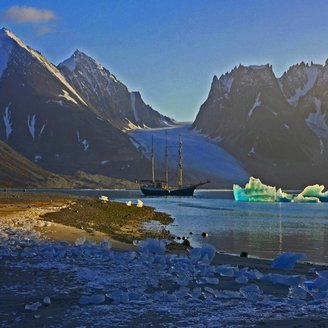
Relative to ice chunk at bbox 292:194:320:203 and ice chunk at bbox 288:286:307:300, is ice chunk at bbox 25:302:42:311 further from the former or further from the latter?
ice chunk at bbox 292:194:320:203

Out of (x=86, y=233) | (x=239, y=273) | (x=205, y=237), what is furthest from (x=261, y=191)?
(x=239, y=273)

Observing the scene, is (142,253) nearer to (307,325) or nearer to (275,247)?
(307,325)

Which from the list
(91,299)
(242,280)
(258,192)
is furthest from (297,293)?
(258,192)

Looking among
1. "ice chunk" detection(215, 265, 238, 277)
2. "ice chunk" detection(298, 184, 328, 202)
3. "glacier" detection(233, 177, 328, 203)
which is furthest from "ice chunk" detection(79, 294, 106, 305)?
"ice chunk" detection(298, 184, 328, 202)

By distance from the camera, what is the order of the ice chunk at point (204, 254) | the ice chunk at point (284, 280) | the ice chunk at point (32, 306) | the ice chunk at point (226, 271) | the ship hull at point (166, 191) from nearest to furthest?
1. the ice chunk at point (32, 306)
2. the ice chunk at point (284, 280)
3. the ice chunk at point (226, 271)
4. the ice chunk at point (204, 254)
5. the ship hull at point (166, 191)

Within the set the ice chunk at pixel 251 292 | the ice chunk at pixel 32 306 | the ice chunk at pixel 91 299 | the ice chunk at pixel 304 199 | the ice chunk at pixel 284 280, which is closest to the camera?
the ice chunk at pixel 32 306

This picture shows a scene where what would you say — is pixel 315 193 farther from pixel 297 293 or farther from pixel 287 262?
pixel 297 293

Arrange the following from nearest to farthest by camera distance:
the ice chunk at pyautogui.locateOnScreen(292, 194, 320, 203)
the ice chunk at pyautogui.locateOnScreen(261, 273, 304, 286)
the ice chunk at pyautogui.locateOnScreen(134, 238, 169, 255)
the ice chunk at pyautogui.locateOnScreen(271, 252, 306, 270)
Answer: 1. the ice chunk at pyautogui.locateOnScreen(261, 273, 304, 286)
2. the ice chunk at pyautogui.locateOnScreen(271, 252, 306, 270)
3. the ice chunk at pyautogui.locateOnScreen(134, 238, 169, 255)
4. the ice chunk at pyautogui.locateOnScreen(292, 194, 320, 203)

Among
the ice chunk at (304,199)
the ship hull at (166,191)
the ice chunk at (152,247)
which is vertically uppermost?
the ship hull at (166,191)

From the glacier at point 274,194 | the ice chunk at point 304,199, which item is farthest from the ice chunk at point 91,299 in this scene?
the ice chunk at point 304,199

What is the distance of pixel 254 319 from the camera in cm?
1116

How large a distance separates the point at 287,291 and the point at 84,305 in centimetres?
579

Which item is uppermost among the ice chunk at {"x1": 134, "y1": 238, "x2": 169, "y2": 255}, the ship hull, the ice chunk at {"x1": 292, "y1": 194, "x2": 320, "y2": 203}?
the ship hull

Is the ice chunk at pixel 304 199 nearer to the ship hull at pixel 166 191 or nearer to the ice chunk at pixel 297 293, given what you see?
the ship hull at pixel 166 191
